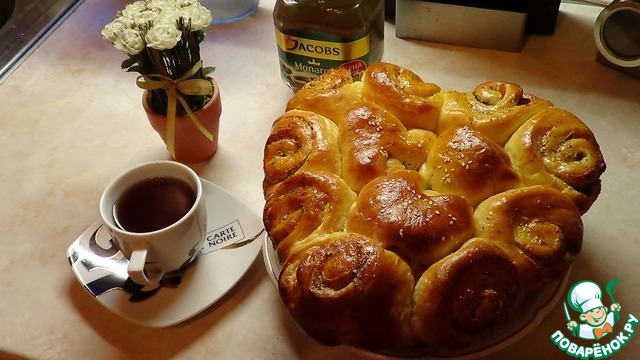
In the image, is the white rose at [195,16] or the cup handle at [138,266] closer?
the cup handle at [138,266]

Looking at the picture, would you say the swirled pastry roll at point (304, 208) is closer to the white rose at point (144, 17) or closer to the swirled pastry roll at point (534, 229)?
the swirled pastry roll at point (534, 229)

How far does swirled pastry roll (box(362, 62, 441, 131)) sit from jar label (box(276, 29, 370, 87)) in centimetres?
11

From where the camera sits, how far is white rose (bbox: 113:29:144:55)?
77cm

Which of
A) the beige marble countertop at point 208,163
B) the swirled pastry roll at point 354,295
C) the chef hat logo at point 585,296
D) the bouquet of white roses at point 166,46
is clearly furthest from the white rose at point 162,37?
the chef hat logo at point 585,296

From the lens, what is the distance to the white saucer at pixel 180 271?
737 millimetres

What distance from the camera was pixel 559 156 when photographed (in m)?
0.68

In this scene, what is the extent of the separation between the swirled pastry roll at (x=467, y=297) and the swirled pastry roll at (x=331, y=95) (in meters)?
0.25

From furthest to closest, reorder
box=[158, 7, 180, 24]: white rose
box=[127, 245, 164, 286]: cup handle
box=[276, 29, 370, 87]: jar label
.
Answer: box=[276, 29, 370, 87]: jar label
box=[158, 7, 180, 24]: white rose
box=[127, 245, 164, 286]: cup handle

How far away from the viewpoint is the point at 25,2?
4.18 feet

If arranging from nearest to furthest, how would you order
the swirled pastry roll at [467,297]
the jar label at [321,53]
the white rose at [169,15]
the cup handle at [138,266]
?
the swirled pastry roll at [467,297]
the cup handle at [138,266]
the white rose at [169,15]
the jar label at [321,53]

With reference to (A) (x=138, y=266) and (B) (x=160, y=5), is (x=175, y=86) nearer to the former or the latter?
(B) (x=160, y=5)

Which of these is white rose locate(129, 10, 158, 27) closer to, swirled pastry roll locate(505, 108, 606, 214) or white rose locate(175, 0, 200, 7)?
white rose locate(175, 0, 200, 7)

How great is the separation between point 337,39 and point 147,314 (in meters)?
0.46

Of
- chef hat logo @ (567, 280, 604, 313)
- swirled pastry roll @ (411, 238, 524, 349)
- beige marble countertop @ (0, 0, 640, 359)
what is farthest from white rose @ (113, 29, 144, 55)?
chef hat logo @ (567, 280, 604, 313)
